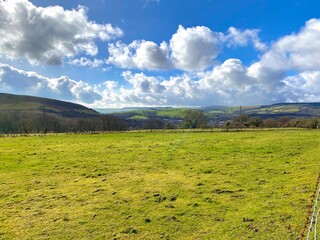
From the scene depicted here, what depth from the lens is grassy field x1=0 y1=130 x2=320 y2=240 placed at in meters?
10.2

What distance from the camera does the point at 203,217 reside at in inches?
439

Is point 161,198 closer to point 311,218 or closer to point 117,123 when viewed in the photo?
point 311,218

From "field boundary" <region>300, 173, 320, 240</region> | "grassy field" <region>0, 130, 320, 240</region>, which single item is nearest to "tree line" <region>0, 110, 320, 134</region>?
"grassy field" <region>0, 130, 320, 240</region>

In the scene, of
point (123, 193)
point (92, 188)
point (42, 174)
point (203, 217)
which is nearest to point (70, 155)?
point (42, 174)

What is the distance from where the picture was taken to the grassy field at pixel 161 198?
1023 cm

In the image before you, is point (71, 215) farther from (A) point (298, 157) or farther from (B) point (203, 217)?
(A) point (298, 157)

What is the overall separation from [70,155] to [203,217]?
20032 millimetres

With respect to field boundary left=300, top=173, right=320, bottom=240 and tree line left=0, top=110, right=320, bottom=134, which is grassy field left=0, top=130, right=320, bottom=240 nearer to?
field boundary left=300, top=173, right=320, bottom=240

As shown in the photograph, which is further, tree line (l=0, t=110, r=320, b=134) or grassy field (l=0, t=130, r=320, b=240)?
tree line (l=0, t=110, r=320, b=134)

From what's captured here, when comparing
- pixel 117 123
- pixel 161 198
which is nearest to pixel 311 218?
pixel 161 198

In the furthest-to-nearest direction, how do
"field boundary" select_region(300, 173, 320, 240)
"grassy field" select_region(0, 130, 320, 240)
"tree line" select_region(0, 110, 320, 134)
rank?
1. "tree line" select_region(0, 110, 320, 134)
2. "grassy field" select_region(0, 130, 320, 240)
3. "field boundary" select_region(300, 173, 320, 240)

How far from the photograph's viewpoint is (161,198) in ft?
44.9

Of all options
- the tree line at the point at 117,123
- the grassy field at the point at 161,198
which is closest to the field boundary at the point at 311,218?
the grassy field at the point at 161,198

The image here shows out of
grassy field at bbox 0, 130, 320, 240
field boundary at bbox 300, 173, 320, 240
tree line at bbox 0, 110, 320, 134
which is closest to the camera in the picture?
field boundary at bbox 300, 173, 320, 240
